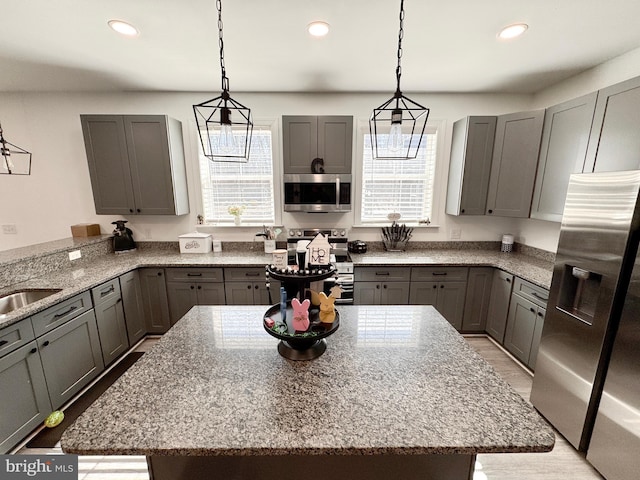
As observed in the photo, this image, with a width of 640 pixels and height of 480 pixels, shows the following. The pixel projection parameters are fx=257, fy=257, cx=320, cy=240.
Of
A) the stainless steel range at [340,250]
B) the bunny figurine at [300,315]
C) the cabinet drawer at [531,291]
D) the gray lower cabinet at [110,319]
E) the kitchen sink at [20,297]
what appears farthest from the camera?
the stainless steel range at [340,250]

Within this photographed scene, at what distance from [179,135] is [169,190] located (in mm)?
681

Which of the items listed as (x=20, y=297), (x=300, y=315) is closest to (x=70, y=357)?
(x=20, y=297)

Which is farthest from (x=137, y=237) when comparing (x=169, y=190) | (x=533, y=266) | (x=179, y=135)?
(x=533, y=266)

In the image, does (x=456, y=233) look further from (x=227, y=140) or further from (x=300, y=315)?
(x=227, y=140)

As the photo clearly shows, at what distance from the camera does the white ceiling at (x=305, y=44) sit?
1.60 meters

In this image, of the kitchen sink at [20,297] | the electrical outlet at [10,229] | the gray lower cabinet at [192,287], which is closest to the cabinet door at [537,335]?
the gray lower cabinet at [192,287]

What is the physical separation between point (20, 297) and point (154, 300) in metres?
1.00

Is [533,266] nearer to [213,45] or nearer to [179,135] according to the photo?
[213,45]

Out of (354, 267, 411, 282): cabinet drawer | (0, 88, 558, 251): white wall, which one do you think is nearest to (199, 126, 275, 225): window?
(0, 88, 558, 251): white wall

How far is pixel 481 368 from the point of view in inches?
43.9

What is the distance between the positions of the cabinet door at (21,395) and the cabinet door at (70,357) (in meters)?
0.06

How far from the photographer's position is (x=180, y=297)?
9.41ft

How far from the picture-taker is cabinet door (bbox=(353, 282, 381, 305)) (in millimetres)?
2838

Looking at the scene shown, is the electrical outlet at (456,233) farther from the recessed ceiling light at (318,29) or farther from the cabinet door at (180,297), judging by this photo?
the cabinet door at (180,297)
